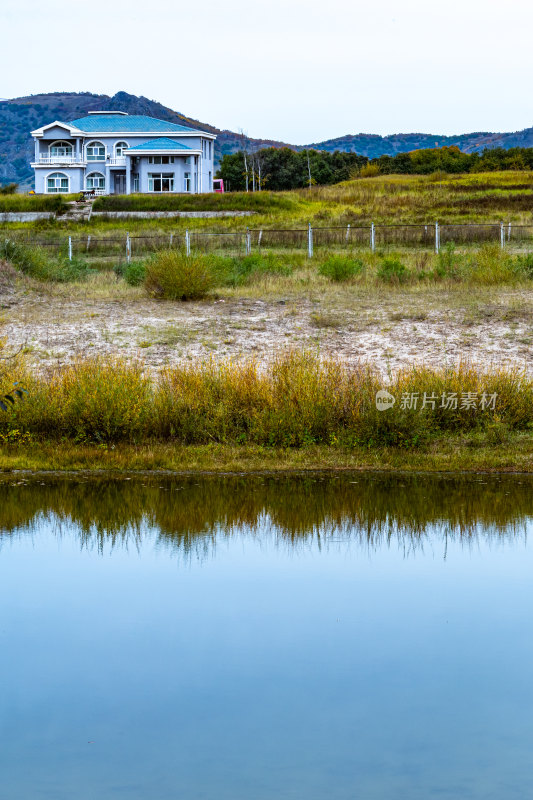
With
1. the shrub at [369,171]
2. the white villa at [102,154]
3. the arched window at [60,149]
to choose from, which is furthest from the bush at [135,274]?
the shrub at [369,171]

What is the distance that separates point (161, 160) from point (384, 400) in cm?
5960

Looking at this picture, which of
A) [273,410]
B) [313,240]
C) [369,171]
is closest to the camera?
[273,410]

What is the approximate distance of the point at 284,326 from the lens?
66.5 ft

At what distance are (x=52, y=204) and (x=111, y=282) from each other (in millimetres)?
35769

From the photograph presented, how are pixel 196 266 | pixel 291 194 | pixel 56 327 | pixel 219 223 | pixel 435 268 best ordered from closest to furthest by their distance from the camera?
pixel 56 327
pixel 196 266
pixel 435 268
pixel 219 223
pixel 291 194

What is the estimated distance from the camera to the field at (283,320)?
13008mm

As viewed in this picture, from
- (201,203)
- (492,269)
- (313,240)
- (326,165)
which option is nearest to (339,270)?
(492,269)

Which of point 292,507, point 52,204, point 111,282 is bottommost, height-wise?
point 292,507

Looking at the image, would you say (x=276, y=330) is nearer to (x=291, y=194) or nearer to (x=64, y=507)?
(x=64, y=507)

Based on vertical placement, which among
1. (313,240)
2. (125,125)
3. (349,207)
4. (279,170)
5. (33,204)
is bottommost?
(313,240)

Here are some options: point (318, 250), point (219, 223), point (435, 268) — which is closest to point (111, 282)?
point (435, 268)

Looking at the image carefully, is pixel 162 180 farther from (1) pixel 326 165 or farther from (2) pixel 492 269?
(2) pixel 492 269

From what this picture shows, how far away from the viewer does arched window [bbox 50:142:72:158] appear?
2933 inches

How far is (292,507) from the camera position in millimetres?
10320
